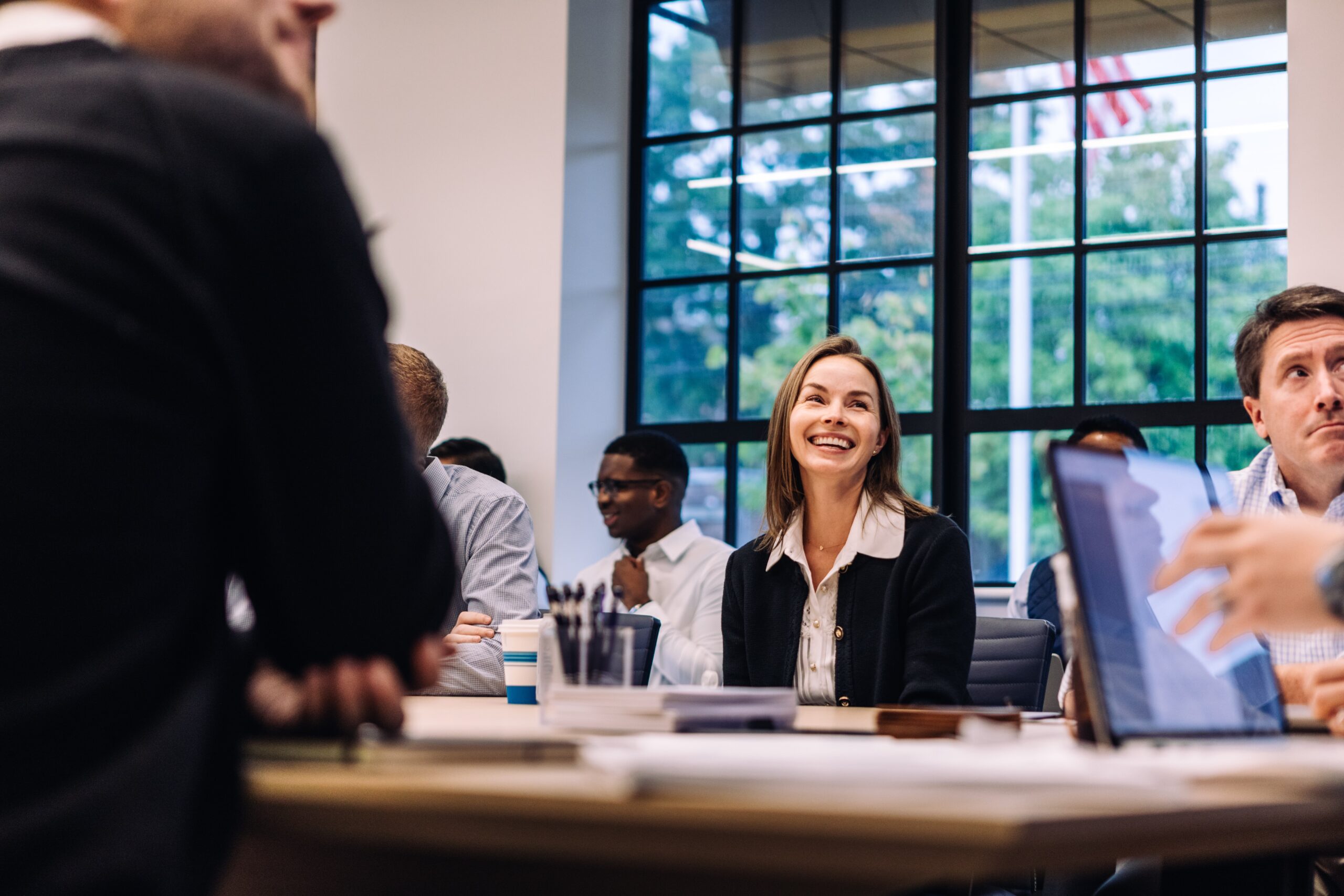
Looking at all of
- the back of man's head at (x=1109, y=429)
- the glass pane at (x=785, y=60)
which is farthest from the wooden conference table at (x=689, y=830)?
the glass pane at (x=785, y=60)

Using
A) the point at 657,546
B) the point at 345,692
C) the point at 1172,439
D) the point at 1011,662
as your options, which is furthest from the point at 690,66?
the point at 345,692

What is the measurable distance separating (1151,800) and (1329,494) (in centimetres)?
198

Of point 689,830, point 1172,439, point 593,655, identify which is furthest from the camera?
point 1172,439

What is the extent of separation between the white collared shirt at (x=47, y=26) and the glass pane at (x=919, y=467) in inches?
190

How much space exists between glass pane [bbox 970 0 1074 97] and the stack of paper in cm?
478

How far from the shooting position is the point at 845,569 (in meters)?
2.75

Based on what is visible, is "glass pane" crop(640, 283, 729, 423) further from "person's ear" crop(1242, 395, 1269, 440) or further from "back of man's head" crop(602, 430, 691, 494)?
"person's ear" crop(1242, 395, 1269, 440)

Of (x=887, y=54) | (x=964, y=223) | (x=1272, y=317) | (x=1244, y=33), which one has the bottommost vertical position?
(x=1272, y=317)

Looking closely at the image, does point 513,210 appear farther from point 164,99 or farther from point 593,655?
point 164,99

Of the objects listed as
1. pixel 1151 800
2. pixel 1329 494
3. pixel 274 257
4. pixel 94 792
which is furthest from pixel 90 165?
→ pixel 1329 494

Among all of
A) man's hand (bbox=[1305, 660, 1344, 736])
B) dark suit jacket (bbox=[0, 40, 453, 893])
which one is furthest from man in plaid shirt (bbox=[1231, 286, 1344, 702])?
dark suit jacket (bbox=[0, 40, 453, 893])

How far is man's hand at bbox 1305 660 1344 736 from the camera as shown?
147 centimetres

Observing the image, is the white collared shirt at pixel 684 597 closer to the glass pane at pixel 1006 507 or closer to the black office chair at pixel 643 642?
the black office chair at pixel 643 642

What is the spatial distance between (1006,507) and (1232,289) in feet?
3.90
